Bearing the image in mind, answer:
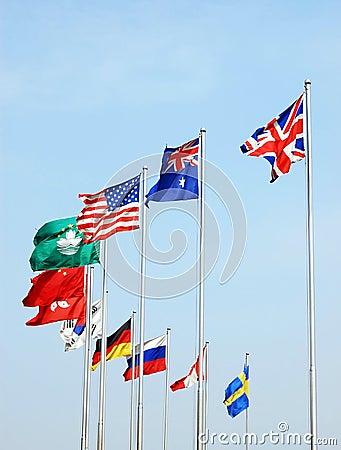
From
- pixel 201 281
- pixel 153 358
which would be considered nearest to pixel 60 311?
pixel 153 358

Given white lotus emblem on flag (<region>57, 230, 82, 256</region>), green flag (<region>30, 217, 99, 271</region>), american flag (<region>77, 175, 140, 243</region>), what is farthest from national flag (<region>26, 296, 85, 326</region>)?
american flag (<region>77, 175, 140, 243</region>)

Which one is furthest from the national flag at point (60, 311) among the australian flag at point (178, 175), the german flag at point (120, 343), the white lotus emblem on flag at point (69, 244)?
the australian flag at point (178, 175)

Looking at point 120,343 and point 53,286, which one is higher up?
point 53,286

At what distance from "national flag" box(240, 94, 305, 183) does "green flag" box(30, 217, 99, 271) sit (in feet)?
29.0

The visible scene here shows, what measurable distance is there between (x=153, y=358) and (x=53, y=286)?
832cm

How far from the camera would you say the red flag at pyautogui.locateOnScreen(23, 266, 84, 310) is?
30.3m

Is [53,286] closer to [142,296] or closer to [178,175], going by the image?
[142,296]

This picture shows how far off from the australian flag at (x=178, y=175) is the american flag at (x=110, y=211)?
1804 millimetres

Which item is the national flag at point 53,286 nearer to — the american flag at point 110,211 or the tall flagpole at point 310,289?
the american flag at point 110,211

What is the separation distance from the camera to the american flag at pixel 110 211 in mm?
26844

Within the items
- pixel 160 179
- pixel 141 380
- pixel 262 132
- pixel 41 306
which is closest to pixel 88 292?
pixel 41 306

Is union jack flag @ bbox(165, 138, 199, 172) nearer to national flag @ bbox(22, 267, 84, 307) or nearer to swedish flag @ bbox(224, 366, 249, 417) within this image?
Answer: national flag @ bbox(22, 267, 84, 307)

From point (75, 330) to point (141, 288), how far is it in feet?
29.6

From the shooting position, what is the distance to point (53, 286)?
30562 millimetres
